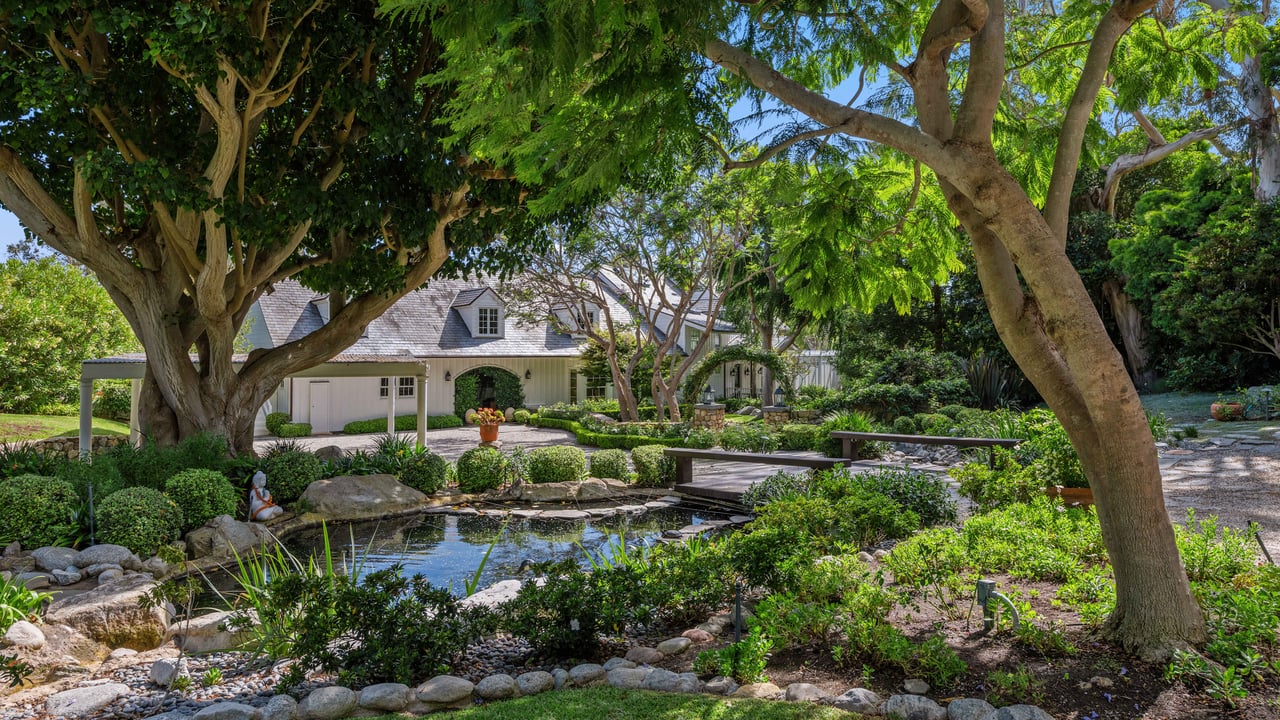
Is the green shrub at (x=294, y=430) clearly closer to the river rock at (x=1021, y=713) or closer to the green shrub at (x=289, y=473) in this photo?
the green shrub at (x=289, y=473)

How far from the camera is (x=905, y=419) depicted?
55.1 ft

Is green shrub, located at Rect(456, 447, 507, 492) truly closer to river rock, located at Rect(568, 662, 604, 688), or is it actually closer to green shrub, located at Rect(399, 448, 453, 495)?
green shrub, located at Rect(399, 448, 453, 495)

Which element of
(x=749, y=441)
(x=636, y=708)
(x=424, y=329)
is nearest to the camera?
(x=636, y=708)

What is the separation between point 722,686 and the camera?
3863mm

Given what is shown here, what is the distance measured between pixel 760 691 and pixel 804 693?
0.23 meters

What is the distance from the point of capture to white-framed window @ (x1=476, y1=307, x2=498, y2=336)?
2750 centimetres

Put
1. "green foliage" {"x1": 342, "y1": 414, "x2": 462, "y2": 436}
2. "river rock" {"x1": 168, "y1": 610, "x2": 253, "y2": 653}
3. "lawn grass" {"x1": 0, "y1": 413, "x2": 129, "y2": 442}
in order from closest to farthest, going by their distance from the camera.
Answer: "river rock" {"x1": 168, "y1": 610, "x2": 253, "y2": 653}
"lawn grass" {"x1": 0, "y1": 413, "x2": 129, "y2": 442}
"green foliage" {"x1": 342, "y1": 414, "x2": 462, "y2": 436}

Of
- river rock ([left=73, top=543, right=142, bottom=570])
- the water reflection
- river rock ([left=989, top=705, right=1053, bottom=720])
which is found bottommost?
the water reflection

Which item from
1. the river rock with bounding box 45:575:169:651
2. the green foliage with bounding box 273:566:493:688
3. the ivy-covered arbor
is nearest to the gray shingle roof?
the ivy-covered arbor

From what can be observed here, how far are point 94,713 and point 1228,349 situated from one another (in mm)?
23528

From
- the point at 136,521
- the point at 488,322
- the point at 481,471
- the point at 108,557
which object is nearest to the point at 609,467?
the point at 481,471

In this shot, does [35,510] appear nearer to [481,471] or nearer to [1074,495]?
[481,471]

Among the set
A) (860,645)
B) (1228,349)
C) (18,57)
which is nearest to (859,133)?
(860,645)

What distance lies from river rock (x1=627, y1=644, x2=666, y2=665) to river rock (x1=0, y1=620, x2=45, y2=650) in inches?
169
